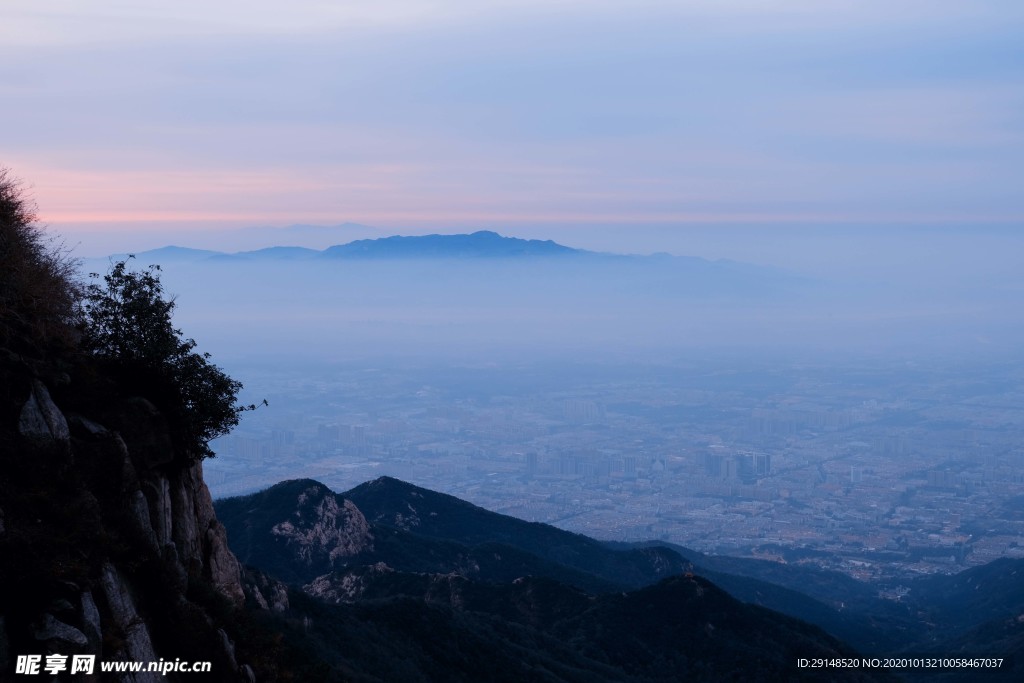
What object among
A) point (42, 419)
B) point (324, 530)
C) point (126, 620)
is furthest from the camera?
point (324, 530)

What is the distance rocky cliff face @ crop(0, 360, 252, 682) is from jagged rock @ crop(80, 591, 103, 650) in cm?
2

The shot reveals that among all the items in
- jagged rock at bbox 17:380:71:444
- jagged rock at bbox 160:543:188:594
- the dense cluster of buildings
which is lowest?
the dense cluster of buildings

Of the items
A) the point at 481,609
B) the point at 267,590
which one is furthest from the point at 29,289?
the point at 481,609

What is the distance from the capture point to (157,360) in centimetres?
1611

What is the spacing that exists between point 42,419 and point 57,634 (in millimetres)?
3916

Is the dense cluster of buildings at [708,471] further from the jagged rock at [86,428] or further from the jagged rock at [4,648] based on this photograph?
the jagged rock at [4,648]

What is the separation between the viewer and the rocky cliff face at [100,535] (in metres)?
10.3

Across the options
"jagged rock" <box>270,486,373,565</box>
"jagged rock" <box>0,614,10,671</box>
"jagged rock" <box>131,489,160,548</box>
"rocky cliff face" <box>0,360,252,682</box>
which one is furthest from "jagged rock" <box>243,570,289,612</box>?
"jagged rock" <box>270,486,373,565</box>

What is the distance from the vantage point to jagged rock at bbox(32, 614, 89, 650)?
32.5 ft

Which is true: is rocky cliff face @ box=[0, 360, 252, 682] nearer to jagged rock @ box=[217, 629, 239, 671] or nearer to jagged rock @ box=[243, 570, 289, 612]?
jagged rock @ box=[217, 629, 239, 671]

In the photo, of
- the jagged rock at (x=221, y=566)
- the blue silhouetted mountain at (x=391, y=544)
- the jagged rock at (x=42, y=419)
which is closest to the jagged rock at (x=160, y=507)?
the jagged rock at (x=221, y=566)

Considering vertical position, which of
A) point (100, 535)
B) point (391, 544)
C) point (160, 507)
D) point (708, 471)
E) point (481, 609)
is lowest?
point (708, 471)

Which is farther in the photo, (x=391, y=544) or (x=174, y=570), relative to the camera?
(x=391, y=544)

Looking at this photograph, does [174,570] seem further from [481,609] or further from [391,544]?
[391,544]
